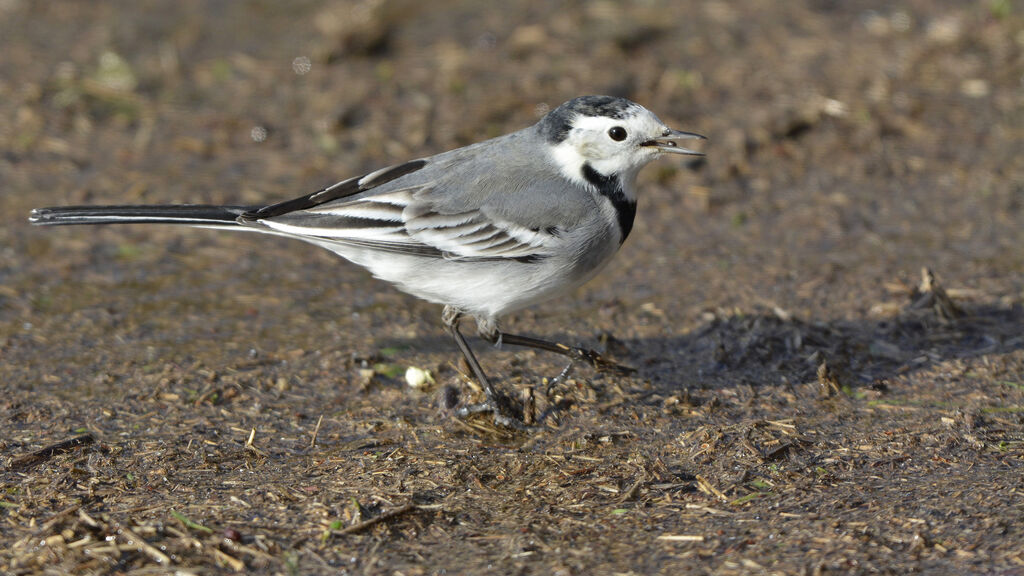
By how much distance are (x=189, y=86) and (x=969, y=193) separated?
6.87 m

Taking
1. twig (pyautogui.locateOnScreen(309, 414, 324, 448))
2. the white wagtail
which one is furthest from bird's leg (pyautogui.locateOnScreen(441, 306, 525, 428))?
twig (pyautogui.locateOnScreen(309, 414, 324, 448))

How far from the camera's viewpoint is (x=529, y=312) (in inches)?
275

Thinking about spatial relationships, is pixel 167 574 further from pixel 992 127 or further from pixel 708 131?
pixel 992 127

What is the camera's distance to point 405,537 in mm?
4457

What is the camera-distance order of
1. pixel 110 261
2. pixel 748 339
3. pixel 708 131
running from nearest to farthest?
pixel 748 339, pixel 110 261, pixel 708 131

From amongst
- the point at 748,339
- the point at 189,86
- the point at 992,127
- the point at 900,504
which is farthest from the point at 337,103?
the point at 900,504

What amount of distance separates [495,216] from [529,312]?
153 centimetres

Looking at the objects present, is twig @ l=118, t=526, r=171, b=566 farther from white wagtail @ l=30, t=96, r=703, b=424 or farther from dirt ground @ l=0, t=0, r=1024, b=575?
white wagtail @ l=30, t=96, r=703, b=424

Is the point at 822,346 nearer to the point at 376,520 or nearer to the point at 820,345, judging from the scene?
the point at 820,345

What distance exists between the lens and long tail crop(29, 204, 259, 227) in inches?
216

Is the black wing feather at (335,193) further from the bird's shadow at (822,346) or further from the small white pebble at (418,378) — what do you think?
the bird's shadow at (822,346)

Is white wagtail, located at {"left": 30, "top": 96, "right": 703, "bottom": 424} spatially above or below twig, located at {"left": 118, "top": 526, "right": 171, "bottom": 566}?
above

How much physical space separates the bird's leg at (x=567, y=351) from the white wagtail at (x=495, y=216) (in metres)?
0.22

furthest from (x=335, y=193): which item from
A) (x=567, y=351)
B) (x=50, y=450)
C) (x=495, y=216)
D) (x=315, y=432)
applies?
(x=50, y=450)
